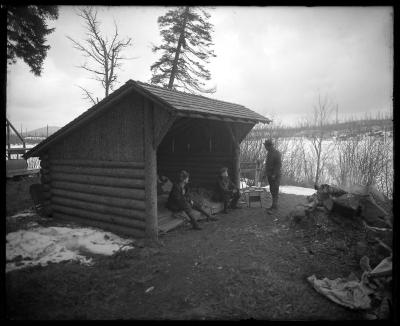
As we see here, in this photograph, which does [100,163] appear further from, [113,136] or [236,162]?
[236,162]

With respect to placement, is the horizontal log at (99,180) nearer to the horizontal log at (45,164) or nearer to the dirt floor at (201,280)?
the horizontal log at (45,164)

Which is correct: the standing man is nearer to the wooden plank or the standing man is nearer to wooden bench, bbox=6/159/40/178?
the wooden plank

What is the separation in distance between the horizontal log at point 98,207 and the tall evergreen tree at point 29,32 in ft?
11.8

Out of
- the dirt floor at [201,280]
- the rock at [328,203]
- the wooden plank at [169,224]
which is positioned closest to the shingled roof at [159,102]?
the wooden plank at [169,224]

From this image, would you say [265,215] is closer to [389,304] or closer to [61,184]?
[389,304]

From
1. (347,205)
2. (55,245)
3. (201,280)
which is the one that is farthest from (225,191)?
(55,245)

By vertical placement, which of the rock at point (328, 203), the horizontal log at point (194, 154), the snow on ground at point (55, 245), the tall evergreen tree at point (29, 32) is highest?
the tall evergreen tree at point (29, 32)

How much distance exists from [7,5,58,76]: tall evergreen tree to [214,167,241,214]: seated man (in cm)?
594

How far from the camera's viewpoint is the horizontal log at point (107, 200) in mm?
6535

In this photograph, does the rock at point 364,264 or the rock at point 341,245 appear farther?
the rock at point 341,245

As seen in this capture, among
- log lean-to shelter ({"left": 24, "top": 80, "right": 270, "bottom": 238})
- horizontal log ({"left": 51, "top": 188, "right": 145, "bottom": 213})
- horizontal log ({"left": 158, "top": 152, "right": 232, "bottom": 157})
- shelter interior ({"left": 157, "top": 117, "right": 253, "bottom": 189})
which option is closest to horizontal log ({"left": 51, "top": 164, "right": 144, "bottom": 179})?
log lean-to shelter ({"left": 24, "top": 80, "right": 270, "bottom": 238})

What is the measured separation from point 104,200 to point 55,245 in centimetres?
164

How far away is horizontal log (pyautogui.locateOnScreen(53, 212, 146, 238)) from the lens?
6.58m
